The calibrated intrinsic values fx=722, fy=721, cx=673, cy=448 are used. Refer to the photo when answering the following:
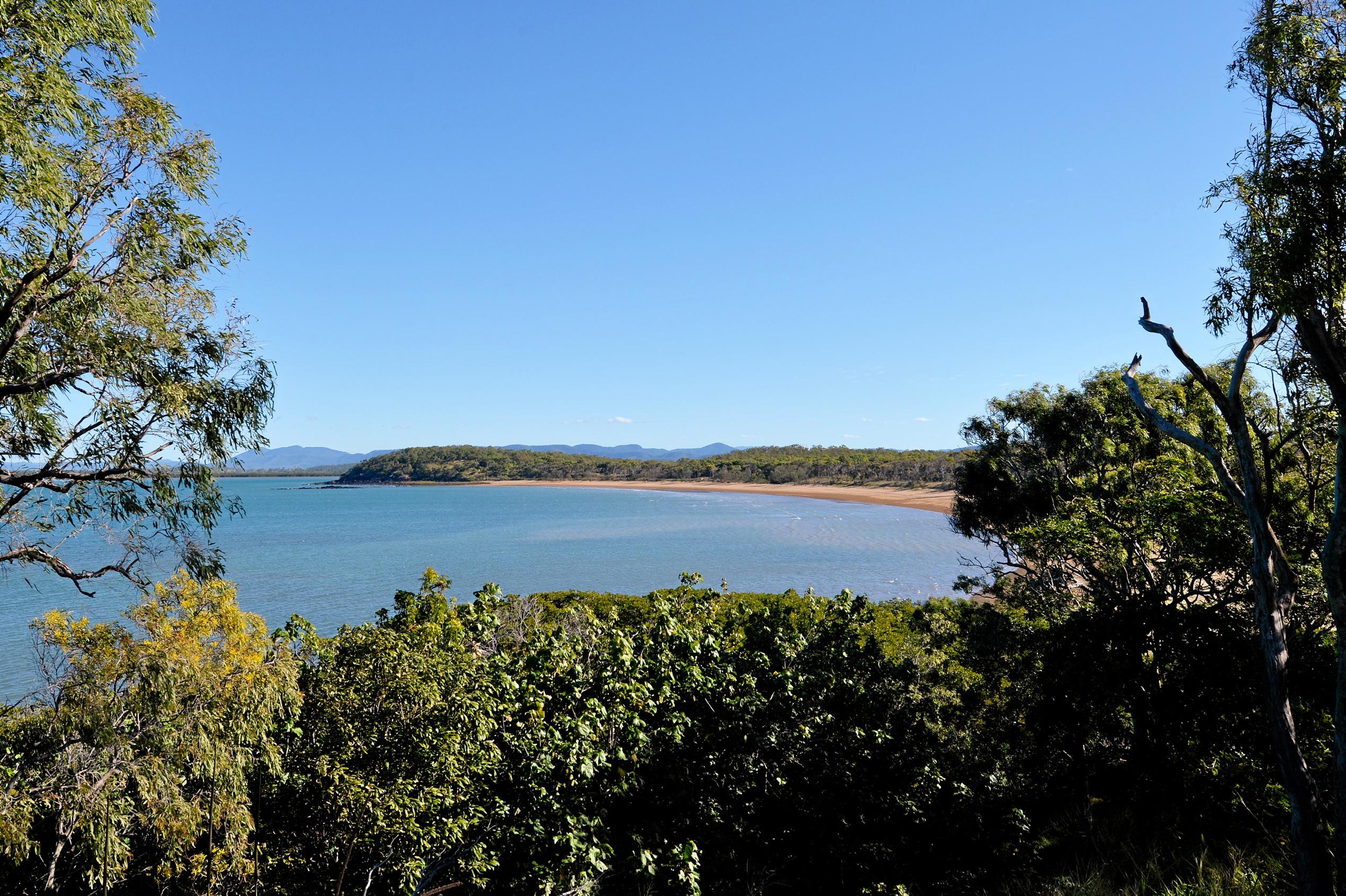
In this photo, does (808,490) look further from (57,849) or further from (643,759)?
(57,849)

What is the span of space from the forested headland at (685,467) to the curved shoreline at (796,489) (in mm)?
1276

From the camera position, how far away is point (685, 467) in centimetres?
13888

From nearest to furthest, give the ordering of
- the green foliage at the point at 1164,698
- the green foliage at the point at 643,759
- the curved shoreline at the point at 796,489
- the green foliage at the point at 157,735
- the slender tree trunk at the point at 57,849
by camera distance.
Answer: the green foliage at the point at 157,735, the slender tree trunk at the point at 57,849, the green foliage at the point at 643,759, the green foliage at the point at 1164,698, the curved shoreline at the point at 796,489

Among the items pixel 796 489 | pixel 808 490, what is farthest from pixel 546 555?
pixel 796 489

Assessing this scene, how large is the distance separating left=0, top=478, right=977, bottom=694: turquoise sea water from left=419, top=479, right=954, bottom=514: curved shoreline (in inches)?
154

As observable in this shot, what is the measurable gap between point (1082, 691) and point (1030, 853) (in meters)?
1.60

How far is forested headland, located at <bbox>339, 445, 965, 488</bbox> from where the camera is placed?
315 feet

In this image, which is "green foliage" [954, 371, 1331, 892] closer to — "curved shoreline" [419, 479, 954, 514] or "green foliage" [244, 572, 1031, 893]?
"green foliage" [244, 572, 1031, 893]

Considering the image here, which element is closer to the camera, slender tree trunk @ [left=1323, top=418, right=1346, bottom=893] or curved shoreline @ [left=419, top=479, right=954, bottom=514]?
slender tree trunk @ [left=1323, top=418, right=1346, bottom=893]

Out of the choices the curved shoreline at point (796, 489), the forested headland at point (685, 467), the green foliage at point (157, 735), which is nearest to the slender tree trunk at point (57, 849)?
the green foliage at point (157, 735)

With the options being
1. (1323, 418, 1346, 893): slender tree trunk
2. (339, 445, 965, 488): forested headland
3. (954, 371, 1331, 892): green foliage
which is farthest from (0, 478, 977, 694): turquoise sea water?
(339, 445, 965, 488): forested headland

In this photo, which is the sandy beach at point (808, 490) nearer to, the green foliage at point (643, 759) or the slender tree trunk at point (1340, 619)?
the green foliage at point (643, 759)

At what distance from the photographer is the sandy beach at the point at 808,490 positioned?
241ft

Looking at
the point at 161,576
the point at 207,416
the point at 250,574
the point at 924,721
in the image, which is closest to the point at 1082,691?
the point at 924,721
